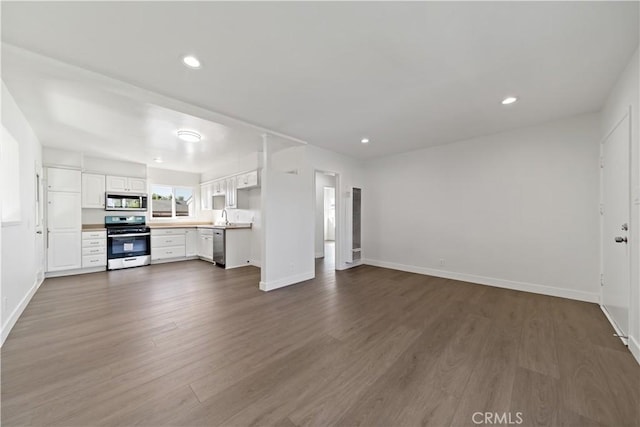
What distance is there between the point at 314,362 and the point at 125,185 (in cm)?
627

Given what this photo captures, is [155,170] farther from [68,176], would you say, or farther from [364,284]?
[364,284]

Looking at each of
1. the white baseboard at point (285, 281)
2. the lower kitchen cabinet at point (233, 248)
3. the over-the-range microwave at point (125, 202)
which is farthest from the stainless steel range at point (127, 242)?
the white baseboard at point (285, 281)

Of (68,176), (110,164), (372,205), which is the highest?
(110,164)

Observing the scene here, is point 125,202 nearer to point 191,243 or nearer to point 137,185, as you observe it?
point 137,185

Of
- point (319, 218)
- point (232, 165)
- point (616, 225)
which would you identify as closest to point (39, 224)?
point (232, 165)

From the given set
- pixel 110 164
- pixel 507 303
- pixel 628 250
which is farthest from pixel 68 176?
pixel 628 250

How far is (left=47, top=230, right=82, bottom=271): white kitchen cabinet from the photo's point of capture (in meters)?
4.50

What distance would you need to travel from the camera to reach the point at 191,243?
6398mm

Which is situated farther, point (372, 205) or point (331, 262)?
point (331, 262)

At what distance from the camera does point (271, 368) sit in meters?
1.87

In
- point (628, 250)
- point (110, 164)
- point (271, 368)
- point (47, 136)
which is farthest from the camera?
point (110, 164)

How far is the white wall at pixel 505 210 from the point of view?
3281 mm

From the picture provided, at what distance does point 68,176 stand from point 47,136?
111 centimetres

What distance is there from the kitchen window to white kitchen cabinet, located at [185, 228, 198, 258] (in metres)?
1.00
